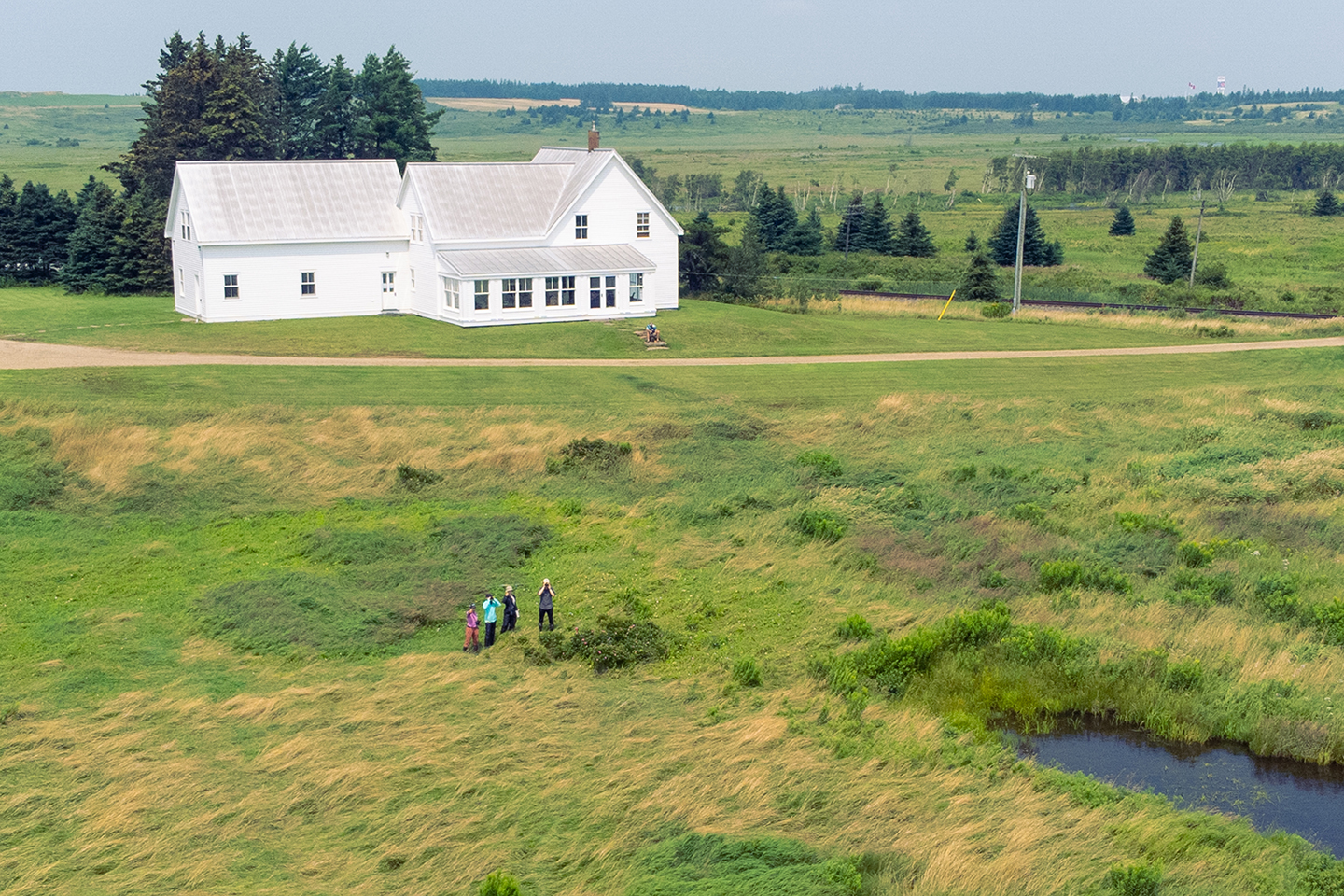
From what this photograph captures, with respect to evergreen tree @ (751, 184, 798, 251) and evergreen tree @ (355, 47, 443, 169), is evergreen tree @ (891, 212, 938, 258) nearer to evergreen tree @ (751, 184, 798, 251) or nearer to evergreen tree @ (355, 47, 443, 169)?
evergreen tree @ (751, 184, 798, 251)

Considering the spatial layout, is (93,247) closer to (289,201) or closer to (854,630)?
(289,201)

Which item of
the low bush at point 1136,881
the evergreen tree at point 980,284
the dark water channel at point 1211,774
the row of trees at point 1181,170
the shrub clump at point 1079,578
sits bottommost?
the dark water channel at point 1211,774

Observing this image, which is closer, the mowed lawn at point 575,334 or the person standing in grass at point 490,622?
the person standing in grass at point 490,622

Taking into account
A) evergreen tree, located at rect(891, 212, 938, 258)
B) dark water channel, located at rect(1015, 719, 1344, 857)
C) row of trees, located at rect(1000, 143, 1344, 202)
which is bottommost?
dark water channel, located at rect(1015, 719, 1344, 857)

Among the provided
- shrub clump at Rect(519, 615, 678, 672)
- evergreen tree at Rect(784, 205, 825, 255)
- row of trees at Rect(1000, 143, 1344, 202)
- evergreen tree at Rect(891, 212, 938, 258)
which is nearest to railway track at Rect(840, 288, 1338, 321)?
evergreen tree at Rect(784, 205, 825, 255)

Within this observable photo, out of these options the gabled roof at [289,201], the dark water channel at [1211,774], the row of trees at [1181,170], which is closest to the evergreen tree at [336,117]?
the gabled roof at [289,201]

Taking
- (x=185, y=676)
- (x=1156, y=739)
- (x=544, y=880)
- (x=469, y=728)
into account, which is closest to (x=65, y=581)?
(x=185, y=676)

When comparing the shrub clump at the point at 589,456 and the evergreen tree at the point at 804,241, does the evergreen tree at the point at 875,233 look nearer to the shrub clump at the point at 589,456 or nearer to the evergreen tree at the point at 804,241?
the evergreen tree at the point at 804,241

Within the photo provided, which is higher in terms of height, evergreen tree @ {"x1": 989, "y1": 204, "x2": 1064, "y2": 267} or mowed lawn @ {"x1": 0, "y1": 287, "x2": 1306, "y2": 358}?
evergreen tree @ {"x1": 989, "y1": 204, "x2": 1064, "y2": 267}
